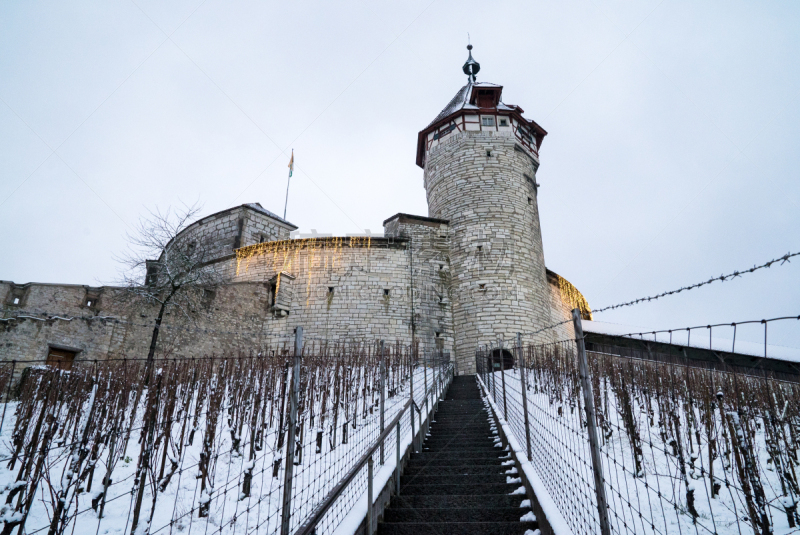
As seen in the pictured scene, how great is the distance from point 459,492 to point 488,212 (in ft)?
46.1

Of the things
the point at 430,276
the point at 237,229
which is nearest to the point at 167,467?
the point at 430,276

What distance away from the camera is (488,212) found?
1722cm

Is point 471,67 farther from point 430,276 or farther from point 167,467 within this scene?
point 167,467

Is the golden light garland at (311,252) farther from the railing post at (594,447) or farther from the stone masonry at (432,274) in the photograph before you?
the railing post at (594,447)

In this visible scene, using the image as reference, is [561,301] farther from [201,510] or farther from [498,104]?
[201,510]

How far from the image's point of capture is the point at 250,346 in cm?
1488

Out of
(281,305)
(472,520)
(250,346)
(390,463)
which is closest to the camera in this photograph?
(472,520)

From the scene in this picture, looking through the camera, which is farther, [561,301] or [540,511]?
[561,301]

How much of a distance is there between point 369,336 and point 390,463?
37.5 feet

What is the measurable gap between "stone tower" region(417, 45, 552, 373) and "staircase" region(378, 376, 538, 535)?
9626 millimetres

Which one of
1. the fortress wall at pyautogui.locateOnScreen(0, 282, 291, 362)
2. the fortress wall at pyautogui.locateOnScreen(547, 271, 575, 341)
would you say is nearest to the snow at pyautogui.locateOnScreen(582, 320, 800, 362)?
the fortress wall at pyautogui.locateOnScreen(547, 271, 575, 341)

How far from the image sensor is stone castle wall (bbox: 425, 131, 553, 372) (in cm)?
1578

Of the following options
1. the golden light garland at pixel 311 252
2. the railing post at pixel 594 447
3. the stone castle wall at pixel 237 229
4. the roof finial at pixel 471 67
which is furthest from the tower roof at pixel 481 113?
the railing post at pixel 594 447

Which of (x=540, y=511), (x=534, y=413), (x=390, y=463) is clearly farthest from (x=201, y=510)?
(x=534, y=413)
